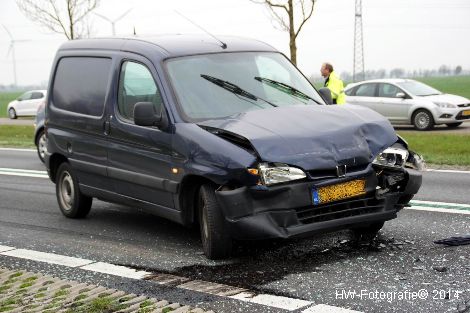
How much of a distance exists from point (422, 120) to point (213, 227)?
58.0 ft

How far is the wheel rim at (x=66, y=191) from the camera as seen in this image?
29.7ft

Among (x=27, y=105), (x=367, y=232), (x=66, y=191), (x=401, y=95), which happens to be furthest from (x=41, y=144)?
(x=27, y=105)

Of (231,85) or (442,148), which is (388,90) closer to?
(442,148)

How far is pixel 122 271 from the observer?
21.1 feet

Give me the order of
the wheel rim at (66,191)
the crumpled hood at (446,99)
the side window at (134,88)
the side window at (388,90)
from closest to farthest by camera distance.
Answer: the side window at (134,88) < the wheel rim at (66,191) < the crumpled hood at (446,99) < the side window at (388,90)

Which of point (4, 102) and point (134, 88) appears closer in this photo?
point (134, 88)

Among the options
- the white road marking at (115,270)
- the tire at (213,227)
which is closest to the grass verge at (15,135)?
the white road marking at (115,270)

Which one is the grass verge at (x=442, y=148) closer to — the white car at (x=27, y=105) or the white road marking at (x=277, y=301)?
the white road marking at (x=277, y=301)

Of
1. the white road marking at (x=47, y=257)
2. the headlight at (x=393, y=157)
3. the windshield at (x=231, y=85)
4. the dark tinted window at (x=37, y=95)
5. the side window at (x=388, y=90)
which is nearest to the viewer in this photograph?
the headlight at (x=393, y=157)

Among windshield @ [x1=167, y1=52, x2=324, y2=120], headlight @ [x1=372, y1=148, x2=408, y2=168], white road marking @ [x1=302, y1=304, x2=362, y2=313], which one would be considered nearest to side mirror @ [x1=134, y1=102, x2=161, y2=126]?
windshield @ [x1=167, y1=52, x2=324, y2=120]

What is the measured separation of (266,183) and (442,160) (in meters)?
8.30

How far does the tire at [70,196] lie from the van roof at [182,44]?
1509 mm

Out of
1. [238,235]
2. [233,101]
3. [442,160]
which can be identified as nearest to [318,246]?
[238,235]

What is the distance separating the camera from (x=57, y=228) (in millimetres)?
8617
